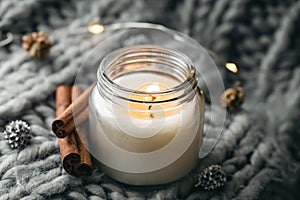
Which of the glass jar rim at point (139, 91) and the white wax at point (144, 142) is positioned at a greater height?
the glass jar rim at point (139, 91)

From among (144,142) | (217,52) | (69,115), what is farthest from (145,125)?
(217,52)

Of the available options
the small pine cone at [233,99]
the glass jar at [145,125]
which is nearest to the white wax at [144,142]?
the glass jar at [145,125]

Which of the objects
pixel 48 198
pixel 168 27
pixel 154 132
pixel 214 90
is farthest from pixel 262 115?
pixel 48 198

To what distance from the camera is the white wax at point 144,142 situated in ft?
2.25

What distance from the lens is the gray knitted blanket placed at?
2.37 feet

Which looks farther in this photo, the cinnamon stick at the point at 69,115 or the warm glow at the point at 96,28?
the warm glow at the point at 96,28

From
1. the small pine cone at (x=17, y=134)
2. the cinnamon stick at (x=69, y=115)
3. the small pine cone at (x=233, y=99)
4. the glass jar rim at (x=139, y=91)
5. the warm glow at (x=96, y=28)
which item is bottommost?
the small pine cone at (x=17, y=134)

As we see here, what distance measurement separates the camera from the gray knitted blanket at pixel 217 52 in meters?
0.72

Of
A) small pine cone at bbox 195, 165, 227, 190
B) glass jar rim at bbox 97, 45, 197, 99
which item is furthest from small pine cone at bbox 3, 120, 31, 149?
small pine cone at bbox 195, 165, 227, 190

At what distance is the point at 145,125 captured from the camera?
68cm

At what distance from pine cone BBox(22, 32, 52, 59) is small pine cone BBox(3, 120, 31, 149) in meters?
0.19

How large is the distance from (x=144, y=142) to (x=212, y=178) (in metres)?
0.12

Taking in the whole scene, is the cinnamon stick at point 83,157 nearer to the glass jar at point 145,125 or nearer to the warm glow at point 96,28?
the glass jar at point 145,125

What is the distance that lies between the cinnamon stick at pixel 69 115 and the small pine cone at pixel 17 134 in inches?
2.0
